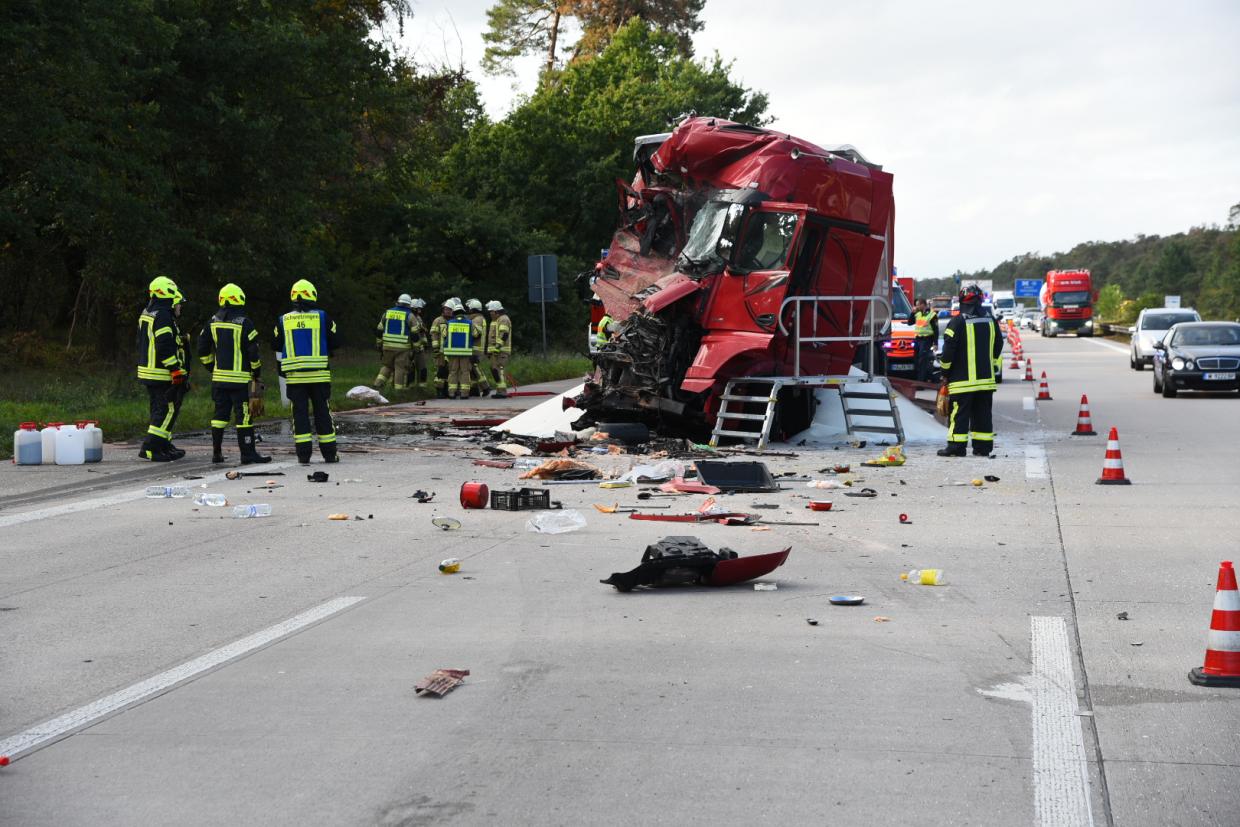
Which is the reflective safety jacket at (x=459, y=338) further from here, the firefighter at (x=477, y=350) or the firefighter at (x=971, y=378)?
the firefighter at (x=971, y=378)

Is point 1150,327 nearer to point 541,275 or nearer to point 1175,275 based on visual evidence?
point 541,275

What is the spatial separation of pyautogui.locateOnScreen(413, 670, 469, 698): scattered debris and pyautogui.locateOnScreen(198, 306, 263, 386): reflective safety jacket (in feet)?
32.5

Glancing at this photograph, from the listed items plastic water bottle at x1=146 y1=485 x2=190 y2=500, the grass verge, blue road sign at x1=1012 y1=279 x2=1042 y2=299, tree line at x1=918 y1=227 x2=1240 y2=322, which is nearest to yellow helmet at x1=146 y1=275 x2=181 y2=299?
the grass verge

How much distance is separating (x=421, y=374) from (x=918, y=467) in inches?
597

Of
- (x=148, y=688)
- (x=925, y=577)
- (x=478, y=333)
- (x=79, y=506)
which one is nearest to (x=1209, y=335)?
(x=478, y=333)

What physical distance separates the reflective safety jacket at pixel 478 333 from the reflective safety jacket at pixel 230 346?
37.0 ft

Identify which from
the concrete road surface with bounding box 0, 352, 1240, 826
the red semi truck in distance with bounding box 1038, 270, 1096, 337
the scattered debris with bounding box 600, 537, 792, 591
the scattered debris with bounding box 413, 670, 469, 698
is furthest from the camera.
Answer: the red semi truck in distance with bounding box 1038, 270, 1096, 337

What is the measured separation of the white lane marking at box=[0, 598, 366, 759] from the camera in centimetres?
520

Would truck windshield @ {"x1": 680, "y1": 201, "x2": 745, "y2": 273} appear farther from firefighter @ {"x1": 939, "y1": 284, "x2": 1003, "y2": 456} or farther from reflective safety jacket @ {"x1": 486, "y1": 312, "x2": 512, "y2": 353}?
reflective safety jacket @ {"x1": 486, "y1": 312, "x2": 512, "y2": 353}

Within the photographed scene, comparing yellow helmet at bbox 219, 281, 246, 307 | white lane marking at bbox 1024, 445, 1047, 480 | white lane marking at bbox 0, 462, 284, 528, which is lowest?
white lane marking at bbox 1024, 445, 1047, 480

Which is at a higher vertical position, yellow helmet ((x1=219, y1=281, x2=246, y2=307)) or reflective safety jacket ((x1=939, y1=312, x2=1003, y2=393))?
yellow helmet ((x1=219, y1=281, x2=246, y2=307))

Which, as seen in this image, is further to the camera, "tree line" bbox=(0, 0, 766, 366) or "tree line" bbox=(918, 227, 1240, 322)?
"tree line" bbox=(918, 227, 1240, 322)

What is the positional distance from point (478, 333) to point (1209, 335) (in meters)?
14.1

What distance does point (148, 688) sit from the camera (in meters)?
5.94
